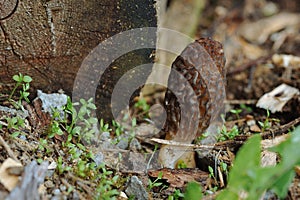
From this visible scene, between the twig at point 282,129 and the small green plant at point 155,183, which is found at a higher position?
the twig at point 282,129

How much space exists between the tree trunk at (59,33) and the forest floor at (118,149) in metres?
0.09

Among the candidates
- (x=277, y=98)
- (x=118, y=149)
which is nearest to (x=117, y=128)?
(x=118, y=149)

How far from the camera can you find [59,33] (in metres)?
1.90

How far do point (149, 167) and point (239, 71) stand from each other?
1234 mm

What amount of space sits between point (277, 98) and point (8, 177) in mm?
1535

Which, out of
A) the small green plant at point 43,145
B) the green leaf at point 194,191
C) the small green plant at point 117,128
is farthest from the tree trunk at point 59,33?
the green leaf at point 194,191

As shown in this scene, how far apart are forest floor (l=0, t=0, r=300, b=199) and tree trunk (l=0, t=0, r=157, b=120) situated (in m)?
0.09

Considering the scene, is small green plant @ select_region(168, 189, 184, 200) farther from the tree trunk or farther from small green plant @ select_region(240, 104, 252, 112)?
small green plant @ select_region(240, 104, 252, 112)

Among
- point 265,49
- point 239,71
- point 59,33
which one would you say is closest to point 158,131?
point 59,33

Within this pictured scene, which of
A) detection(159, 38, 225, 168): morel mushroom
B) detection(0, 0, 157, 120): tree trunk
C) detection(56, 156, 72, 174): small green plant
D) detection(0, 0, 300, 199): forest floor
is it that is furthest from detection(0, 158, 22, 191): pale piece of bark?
detection(159, 38, 225, 168): morel mushroom

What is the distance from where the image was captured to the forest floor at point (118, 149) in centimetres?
161

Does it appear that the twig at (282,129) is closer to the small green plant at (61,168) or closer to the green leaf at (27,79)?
the small green plant at (61,168)

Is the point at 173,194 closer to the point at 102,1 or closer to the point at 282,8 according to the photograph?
the point at 102,1

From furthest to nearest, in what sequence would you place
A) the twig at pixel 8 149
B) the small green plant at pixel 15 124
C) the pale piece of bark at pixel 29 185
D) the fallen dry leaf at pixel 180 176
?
the fallen dry leaf at pixel 180 176 < the small green plant at pixel 15 124 < the twig at pixel 8 149 < the pale piece of bark at pixel 29 185
